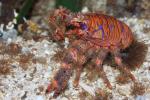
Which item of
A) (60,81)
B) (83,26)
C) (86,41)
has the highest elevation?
(83,26)

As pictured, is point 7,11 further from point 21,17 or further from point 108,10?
point 108,10

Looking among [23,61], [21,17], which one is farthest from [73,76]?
[21,17]

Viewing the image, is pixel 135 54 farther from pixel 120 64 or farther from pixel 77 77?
pixel 77 77

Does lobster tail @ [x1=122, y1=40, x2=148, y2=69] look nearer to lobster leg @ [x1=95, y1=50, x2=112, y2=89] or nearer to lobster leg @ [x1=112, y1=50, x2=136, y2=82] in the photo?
lobster leg @ [x1=112, y1=50, x2=136, y2=82]

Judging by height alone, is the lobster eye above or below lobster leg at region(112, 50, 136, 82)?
above

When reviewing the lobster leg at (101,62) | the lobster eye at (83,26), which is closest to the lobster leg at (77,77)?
the lobster leg at (101,62)

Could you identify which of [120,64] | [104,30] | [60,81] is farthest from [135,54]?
[60,81]

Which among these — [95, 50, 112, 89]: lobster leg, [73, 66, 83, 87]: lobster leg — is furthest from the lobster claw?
→ [95, 50, 112, 89]: lobster leg
